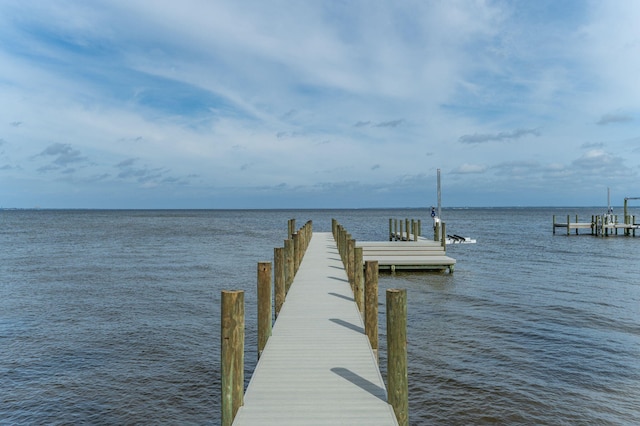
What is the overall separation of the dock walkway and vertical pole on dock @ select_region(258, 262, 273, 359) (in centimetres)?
18

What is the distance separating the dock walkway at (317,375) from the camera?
560cm

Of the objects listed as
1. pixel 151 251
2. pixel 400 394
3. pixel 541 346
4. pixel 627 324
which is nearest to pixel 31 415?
pixel 400 394

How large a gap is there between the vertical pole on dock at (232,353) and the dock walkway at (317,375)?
0.18m

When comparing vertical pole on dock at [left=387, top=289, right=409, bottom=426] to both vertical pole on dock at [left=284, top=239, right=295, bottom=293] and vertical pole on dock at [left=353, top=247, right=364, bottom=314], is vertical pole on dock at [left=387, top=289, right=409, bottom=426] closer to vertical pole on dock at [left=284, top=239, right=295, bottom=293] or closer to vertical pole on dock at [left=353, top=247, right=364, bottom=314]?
vertical pole on dock at [left=353, top=247, right=364, bottom=314]

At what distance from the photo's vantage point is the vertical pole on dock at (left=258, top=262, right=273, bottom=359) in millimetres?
8422

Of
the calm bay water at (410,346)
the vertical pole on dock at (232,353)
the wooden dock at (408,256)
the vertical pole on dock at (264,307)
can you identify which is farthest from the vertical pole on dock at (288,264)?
the wooden dock at (408,256)

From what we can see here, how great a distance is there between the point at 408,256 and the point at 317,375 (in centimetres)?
1776

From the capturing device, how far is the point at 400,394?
584 centimetres

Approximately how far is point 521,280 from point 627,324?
7998 mm

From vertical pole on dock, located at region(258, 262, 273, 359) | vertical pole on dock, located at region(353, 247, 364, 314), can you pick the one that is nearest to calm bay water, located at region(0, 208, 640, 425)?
vertical pole on dock, located at region(353, 247, 364, 314)

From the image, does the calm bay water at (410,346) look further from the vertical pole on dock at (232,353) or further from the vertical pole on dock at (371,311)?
the vertical pole on dock at (232,353)

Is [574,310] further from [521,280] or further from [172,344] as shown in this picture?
[172,344]

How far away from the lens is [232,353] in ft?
19.4

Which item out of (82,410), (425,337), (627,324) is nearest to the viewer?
(82,410)
